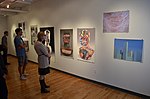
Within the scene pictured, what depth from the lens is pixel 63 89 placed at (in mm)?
3816

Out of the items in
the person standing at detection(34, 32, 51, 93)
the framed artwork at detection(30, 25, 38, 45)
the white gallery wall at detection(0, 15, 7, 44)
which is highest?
the white gallery wall at detection(0, 15, 7, 44)

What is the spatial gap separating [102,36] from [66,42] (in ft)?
5.40

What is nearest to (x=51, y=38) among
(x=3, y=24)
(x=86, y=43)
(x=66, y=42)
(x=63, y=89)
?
(x=66, y=42)

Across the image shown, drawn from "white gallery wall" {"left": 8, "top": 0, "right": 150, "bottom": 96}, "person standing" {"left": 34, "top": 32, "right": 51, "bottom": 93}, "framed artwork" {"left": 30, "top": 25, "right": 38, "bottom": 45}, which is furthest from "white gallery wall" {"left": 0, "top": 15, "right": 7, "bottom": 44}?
"person standing" {"left": 34, "top": 32, "right": 51, "bottom": 93}

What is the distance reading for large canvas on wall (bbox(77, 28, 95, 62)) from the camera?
13.7 ft

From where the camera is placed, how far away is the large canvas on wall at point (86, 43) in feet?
13.7

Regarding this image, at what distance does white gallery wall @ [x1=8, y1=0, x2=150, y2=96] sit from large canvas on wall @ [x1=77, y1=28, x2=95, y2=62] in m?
0.13

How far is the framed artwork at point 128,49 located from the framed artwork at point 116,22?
297mm

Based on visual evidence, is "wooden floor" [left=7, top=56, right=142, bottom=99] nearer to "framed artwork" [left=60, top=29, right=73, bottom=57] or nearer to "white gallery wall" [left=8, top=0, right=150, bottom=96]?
"white gallery wall" [left=8, top=0, right=150, bottom=96]

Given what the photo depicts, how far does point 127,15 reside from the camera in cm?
334

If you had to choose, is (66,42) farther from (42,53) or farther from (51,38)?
(42,53)

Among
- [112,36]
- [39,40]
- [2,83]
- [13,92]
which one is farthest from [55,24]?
[2,83]

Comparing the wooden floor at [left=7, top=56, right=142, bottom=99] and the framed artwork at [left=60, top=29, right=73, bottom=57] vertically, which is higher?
the framed artwork at [left=60, top=29, right=73, bottom=57]

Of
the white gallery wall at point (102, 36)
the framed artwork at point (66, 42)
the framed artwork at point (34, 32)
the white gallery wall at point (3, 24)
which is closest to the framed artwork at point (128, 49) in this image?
the white gallery wall at point (102, 36)
